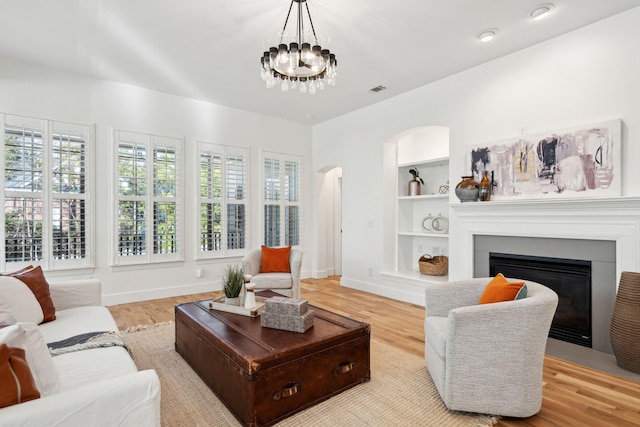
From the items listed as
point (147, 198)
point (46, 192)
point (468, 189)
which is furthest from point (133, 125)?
point (468, 189)

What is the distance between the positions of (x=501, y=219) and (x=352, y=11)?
256 cm

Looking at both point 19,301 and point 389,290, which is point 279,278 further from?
point 19,301

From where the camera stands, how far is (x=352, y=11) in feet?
9.56

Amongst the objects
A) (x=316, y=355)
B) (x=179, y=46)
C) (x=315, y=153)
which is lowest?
(x=316, y=355)

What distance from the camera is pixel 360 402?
2.17m

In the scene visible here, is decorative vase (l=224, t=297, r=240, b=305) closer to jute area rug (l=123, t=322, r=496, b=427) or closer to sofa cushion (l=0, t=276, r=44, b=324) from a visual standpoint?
jute area rug (l=123, t=322, r=496, b=427)

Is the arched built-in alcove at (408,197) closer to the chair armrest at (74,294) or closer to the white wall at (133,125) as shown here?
the white wall at (133,125)

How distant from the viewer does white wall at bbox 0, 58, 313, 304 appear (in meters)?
4.04

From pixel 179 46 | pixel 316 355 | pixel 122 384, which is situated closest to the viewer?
pixel 122 384

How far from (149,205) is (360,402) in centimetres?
395

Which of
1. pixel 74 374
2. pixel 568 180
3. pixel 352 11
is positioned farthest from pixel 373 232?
pixel 74 374

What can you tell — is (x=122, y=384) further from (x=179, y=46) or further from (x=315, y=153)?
(x=315, y=153)

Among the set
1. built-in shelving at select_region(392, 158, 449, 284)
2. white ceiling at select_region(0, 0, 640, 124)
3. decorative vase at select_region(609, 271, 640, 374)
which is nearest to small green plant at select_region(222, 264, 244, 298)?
white ceiling at select_region(0, 0, 640, 124)

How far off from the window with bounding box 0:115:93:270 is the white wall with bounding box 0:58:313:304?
13 cm
